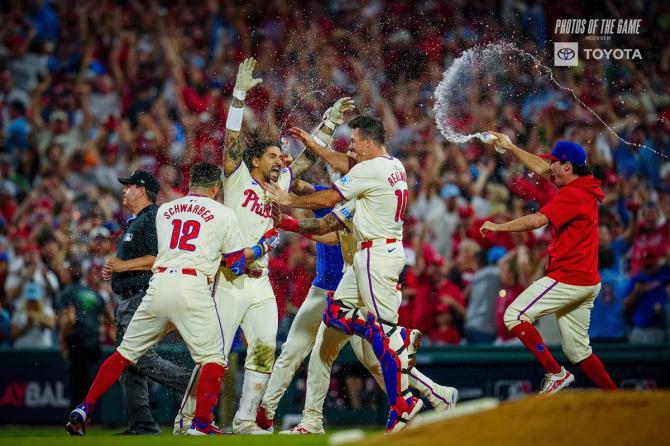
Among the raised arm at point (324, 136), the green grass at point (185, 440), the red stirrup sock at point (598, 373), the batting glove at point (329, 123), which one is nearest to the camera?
the green grass at point (185, 440)

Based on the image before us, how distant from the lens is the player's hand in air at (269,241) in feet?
28.0

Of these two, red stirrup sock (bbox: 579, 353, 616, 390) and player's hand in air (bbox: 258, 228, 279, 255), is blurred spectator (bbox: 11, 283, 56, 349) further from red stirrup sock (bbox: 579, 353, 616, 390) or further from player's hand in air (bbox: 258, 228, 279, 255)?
red stirrup sock (bbox: 579, 353, 616, 390)

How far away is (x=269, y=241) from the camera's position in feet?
28.4

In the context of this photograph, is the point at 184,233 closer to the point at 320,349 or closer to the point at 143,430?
the point at 320,349

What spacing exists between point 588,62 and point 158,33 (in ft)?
27.2

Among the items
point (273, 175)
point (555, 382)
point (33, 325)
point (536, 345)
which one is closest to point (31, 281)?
point (33, 325)

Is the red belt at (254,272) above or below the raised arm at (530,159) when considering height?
below

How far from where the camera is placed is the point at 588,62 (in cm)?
1144

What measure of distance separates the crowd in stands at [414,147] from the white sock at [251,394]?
216 centimetres

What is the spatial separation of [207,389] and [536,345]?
2.70 meters

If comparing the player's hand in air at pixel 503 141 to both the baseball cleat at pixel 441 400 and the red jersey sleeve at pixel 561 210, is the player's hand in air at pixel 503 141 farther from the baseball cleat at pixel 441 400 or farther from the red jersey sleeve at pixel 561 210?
the baseball cleat at pixel 441 400

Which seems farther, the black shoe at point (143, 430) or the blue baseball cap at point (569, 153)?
the black shoe at point (143, 430)

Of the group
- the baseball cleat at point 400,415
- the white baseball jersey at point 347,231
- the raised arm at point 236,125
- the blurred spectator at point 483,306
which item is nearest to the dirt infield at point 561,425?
the baseball cleat at point 400,415

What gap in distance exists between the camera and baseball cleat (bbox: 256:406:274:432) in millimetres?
8711
